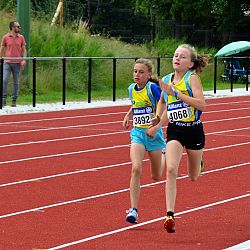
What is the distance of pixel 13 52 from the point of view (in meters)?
24.4

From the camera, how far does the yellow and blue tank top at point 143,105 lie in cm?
1012

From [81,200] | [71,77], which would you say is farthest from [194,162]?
[71,77]

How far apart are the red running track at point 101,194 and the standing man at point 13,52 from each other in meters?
4.20

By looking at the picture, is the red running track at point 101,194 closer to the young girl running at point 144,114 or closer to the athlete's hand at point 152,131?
the young girl running at point 144,114

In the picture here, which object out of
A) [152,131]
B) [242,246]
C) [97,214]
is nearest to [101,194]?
[97,214]

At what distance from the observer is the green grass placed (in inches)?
1157

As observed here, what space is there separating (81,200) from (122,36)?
34464 millimetres

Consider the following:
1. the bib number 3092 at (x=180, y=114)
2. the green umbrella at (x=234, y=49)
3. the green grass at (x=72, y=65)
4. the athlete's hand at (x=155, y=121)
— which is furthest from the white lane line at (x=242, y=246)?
the green umbrella at (x=234, y=49)

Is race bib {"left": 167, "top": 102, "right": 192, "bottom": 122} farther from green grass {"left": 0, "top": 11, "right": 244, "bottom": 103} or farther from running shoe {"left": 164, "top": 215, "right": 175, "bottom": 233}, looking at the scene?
green grass {"left": 0, "top": 11, "right": 244, "bottom": 103}

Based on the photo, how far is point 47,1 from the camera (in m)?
42.5

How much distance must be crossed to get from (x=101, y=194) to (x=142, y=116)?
1.65m

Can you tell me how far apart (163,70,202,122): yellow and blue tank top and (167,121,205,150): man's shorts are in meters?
0.05

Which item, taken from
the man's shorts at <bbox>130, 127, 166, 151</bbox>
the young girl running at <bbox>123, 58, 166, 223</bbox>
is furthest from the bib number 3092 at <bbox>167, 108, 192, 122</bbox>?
the man's shorts at <bbox>130, 127, 166, 151</bbox>

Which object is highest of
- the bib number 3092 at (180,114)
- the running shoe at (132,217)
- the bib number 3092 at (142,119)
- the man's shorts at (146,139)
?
the bib number 3092 at (180,114)
